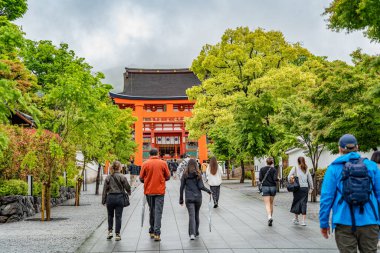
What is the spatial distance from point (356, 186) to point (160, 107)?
66.5 m

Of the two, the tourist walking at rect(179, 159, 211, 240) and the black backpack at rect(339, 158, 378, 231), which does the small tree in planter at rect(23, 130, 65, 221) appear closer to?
the tourist walking at rect(179, 159, 211, 240)

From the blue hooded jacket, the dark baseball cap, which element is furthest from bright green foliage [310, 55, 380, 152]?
the blue hooded jacket

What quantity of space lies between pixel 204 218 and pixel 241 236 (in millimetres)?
3765

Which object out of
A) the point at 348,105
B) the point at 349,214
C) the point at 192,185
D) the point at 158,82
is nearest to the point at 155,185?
the point at 192,185

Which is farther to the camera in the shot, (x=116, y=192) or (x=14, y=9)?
(x=14, y=9)

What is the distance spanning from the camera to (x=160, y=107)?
7094 cm

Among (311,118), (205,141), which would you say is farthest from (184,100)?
(311,118)

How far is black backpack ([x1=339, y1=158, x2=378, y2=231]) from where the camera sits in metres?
4.86

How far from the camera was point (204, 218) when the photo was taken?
13922 millimetres

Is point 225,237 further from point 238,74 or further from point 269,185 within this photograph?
point 238,74

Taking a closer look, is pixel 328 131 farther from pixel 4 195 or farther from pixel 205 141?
pixel 205 141

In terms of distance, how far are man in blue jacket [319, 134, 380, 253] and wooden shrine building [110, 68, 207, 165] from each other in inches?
2351

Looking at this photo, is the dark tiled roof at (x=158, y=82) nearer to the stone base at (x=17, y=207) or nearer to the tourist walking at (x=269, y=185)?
the stone base at (x=17, y=207)

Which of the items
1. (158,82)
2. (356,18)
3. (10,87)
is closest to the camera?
(10,87)
